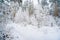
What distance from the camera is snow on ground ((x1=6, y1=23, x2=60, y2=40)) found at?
8.80ft

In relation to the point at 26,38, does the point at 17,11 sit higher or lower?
higher

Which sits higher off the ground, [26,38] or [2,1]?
[2,1]

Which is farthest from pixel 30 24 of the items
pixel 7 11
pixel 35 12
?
Result: pixel 7 11

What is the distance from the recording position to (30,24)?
2.70 m

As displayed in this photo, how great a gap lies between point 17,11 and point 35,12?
10.8 inches

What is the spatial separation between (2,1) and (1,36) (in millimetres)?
532

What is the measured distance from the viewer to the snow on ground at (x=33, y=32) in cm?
268

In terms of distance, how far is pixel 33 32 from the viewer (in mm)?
2689

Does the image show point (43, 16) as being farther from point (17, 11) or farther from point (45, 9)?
point (17, 11)

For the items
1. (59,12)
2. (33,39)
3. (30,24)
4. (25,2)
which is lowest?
(33,39)

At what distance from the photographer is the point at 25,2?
272cm


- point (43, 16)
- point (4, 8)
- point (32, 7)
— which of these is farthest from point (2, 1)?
point (43, 16)

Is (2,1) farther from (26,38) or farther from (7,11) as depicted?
(26,38)

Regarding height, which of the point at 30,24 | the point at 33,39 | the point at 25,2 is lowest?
the point at 33,39
